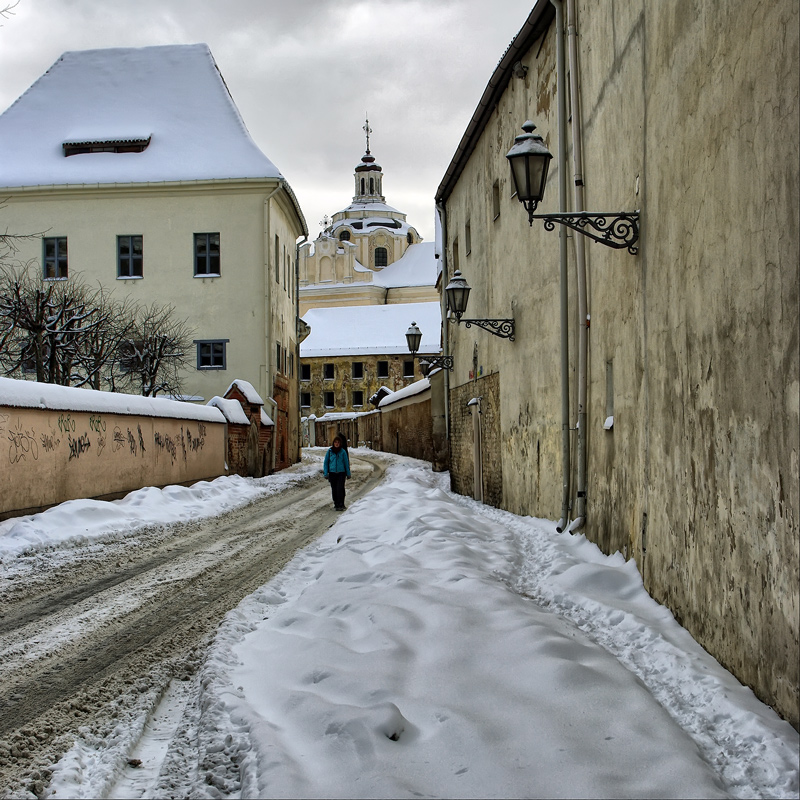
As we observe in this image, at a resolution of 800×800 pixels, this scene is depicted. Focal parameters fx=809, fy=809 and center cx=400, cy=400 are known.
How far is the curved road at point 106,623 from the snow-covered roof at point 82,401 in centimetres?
259

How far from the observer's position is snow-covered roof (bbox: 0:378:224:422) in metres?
11.6

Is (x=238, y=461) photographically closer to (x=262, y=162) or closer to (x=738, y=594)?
(x=262, y=162)

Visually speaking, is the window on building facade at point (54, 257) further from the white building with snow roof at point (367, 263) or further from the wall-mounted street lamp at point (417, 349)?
the white building with snow roof at point (367, 263)

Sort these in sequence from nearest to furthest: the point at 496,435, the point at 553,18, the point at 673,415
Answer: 1. the point at 673,415
2. the point at 553,18
3. the point at 496,435

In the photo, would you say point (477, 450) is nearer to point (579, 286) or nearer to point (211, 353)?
point (579, 286)

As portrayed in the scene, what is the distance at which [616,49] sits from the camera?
7.51 metres

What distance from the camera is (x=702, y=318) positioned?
5.07 m

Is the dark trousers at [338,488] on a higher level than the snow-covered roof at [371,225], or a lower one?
lower

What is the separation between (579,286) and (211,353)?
65.5 feet

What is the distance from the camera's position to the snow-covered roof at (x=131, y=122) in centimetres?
2727

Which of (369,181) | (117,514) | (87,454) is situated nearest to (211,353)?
(87,454)

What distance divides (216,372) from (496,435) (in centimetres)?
1475

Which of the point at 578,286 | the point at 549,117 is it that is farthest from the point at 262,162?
the point at 578,286

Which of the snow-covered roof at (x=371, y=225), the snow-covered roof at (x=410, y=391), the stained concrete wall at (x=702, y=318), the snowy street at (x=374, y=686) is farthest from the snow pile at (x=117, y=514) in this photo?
the snow-covered roof at (x=371, y=225)
